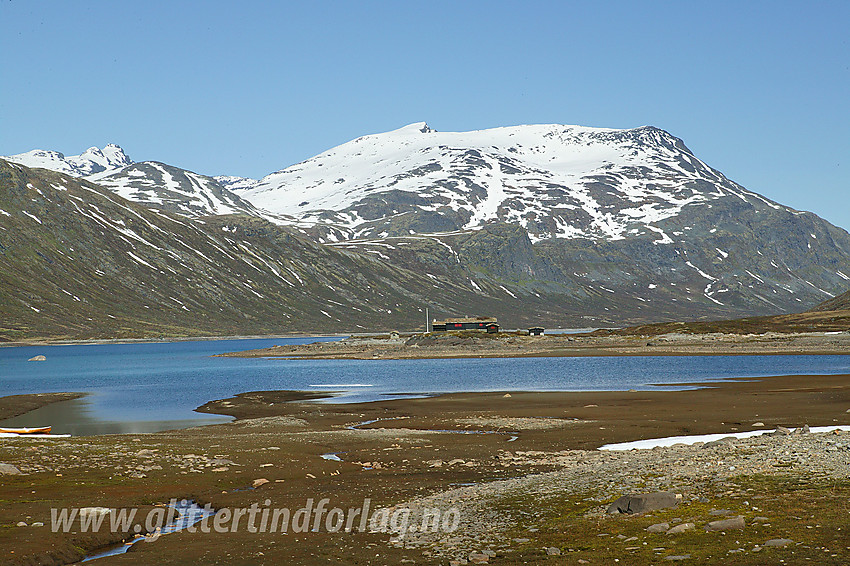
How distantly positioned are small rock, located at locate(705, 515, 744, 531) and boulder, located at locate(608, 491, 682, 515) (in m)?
2.42

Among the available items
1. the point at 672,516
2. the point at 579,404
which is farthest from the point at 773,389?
the point at 672,516

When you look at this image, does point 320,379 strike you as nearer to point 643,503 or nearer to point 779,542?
point 643,503

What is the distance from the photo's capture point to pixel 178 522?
24.5 metres

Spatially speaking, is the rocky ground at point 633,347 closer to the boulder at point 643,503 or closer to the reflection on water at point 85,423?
the reflection on water at point 85,423

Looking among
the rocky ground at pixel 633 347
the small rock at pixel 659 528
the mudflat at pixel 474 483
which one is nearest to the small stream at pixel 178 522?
the mudflat at pixel 474 483

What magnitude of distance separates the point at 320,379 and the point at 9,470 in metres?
79.5

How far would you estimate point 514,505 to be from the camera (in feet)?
78.2

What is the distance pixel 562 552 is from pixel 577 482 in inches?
339

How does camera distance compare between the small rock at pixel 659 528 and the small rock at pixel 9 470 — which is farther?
the small rock at pixel 9 470

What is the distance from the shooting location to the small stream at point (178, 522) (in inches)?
832

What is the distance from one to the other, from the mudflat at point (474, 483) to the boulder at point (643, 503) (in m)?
0.36

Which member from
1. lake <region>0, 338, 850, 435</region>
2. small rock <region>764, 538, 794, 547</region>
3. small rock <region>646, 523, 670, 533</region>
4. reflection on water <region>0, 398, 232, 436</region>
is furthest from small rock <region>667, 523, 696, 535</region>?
lake <region>0, 338, 850, 435</region>

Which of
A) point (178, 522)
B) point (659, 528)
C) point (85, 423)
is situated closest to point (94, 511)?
point (178, 522)

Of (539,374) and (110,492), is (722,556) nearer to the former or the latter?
(110,492)
